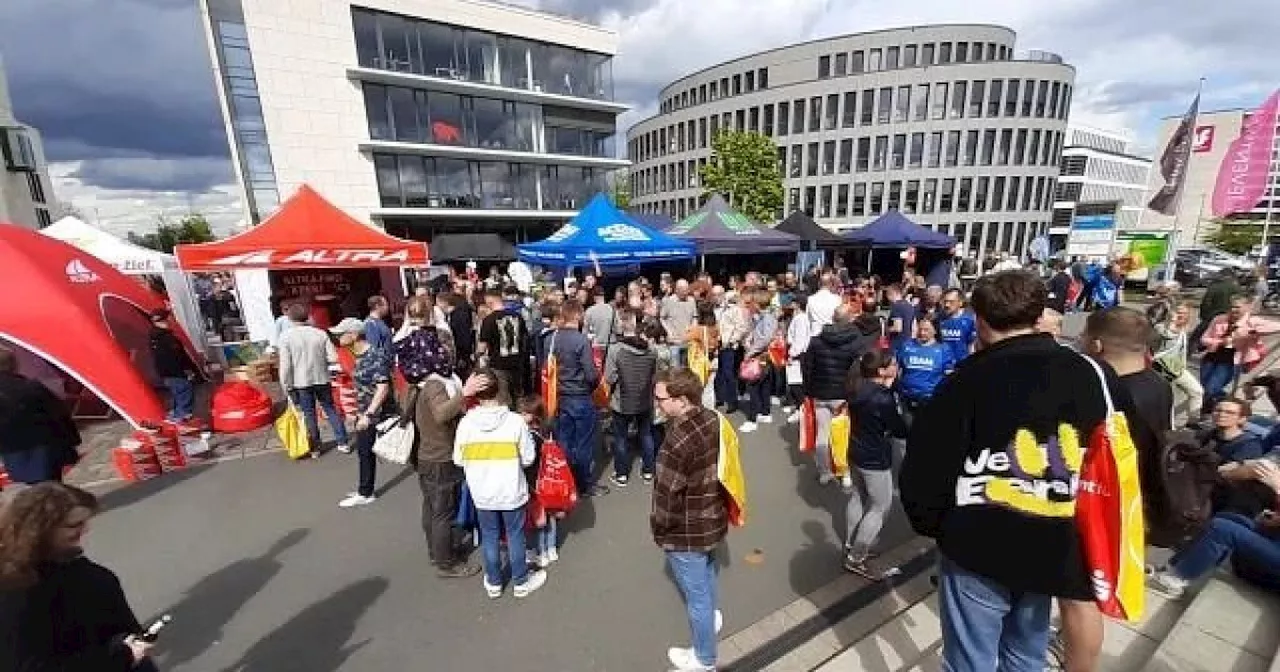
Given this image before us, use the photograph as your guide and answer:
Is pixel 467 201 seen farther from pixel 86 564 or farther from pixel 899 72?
pixel 899 72

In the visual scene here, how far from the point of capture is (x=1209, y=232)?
143ft

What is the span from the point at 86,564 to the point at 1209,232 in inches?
2594

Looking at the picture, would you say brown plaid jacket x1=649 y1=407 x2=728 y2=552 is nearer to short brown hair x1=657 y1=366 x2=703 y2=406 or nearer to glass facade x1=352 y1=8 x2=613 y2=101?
short brown hair x1=657 y1=366 x2=703 y2=406

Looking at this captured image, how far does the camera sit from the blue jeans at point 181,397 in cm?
667

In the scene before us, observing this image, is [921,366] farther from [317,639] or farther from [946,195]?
[946,195]

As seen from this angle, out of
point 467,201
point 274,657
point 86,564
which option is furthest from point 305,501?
point 467,201

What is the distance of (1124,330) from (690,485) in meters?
2.73

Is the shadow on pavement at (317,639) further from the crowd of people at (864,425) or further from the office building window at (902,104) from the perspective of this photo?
the office building window at (902,104)

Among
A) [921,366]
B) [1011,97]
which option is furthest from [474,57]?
[1011,97]

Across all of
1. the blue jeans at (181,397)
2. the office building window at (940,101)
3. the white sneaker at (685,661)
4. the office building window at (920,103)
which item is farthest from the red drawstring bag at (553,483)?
the office building window at (940,101)

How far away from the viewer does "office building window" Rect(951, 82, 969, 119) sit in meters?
41.1

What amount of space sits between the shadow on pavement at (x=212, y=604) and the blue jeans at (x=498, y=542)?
179 centimetres

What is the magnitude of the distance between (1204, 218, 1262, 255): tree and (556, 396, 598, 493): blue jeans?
5765 centimetres

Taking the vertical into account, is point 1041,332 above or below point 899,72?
below
